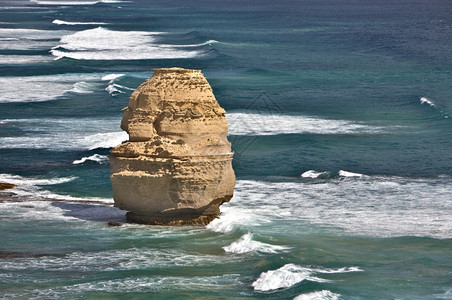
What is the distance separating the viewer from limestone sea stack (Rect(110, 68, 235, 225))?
23.7 m

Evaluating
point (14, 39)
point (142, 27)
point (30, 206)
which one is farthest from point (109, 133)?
point (142, 27)

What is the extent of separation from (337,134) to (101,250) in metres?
22.1

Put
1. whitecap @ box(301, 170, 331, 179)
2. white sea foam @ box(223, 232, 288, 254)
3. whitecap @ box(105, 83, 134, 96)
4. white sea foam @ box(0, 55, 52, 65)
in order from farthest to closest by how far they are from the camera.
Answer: white sea foam @ box(0, 55, 52, 65) → whitecap @ box(105, 83, 134, 96) → whitecap @ box(301, 170, 331, 179) → white sea foam @ box(223, 232, 288, 254)

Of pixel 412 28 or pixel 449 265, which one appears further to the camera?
pixel 412 28

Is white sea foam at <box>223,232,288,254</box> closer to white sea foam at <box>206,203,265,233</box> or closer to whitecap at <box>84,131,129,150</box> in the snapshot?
white sea foam at <box>206,203,265,233</box>

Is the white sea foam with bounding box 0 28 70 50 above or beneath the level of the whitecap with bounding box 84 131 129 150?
beneath

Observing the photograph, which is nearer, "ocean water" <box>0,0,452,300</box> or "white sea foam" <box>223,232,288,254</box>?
"ocean water" <box>0,0,452,300</box>

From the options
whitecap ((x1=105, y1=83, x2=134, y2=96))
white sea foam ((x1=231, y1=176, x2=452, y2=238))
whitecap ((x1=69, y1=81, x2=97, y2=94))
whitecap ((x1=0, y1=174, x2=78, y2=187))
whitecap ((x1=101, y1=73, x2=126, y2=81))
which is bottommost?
whitecap ((x1=101, y1=73, x2=126, y2=81))

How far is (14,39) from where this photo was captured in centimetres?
10431

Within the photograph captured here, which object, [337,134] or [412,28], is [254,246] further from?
[412,28]

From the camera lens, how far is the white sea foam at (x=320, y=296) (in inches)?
738

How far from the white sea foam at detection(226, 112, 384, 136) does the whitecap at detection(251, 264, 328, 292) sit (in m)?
22.5

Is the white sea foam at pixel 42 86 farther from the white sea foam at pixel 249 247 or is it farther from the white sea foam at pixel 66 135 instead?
the white sea foam at pixel 249 247

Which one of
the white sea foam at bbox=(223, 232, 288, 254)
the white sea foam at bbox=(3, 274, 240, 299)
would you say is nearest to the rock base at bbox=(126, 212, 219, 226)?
the white sea foam at bbox=(223, 232, 288, 254)
